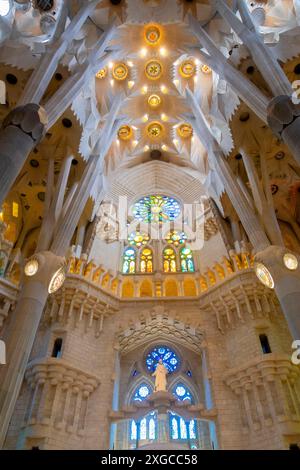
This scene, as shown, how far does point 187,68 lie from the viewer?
16.1 m

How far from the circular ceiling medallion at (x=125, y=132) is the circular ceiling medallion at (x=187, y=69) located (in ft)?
13.3

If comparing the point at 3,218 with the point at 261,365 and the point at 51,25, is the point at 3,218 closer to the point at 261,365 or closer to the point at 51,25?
the point at 51,25

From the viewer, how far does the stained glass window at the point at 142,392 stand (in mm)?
13398

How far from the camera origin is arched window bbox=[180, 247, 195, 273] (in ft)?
51.2

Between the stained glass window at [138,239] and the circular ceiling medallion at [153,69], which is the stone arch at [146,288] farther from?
the circular ceiling medallion at [153,69]

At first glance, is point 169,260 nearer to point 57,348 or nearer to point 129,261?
point 129,261

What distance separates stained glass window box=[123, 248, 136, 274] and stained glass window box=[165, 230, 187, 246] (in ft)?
6.52

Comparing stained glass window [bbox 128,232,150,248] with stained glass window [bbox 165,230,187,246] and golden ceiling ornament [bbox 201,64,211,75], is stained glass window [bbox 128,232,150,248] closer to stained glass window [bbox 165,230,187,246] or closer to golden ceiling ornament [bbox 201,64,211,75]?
stained glass window [bbox 165,230,187,246]

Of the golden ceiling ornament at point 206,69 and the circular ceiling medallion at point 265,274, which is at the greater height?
the golden ceiling ornament at point 206,69

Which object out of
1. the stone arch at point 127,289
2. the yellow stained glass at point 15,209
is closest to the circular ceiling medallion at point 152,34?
the yellow stained glass at point 15,209

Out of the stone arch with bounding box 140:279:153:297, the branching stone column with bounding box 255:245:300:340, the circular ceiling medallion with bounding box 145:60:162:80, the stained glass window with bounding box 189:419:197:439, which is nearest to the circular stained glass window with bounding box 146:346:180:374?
the stained glass window with bounding box 189:419:197:439

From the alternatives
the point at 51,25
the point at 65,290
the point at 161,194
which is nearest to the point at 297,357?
the point at 65,290
